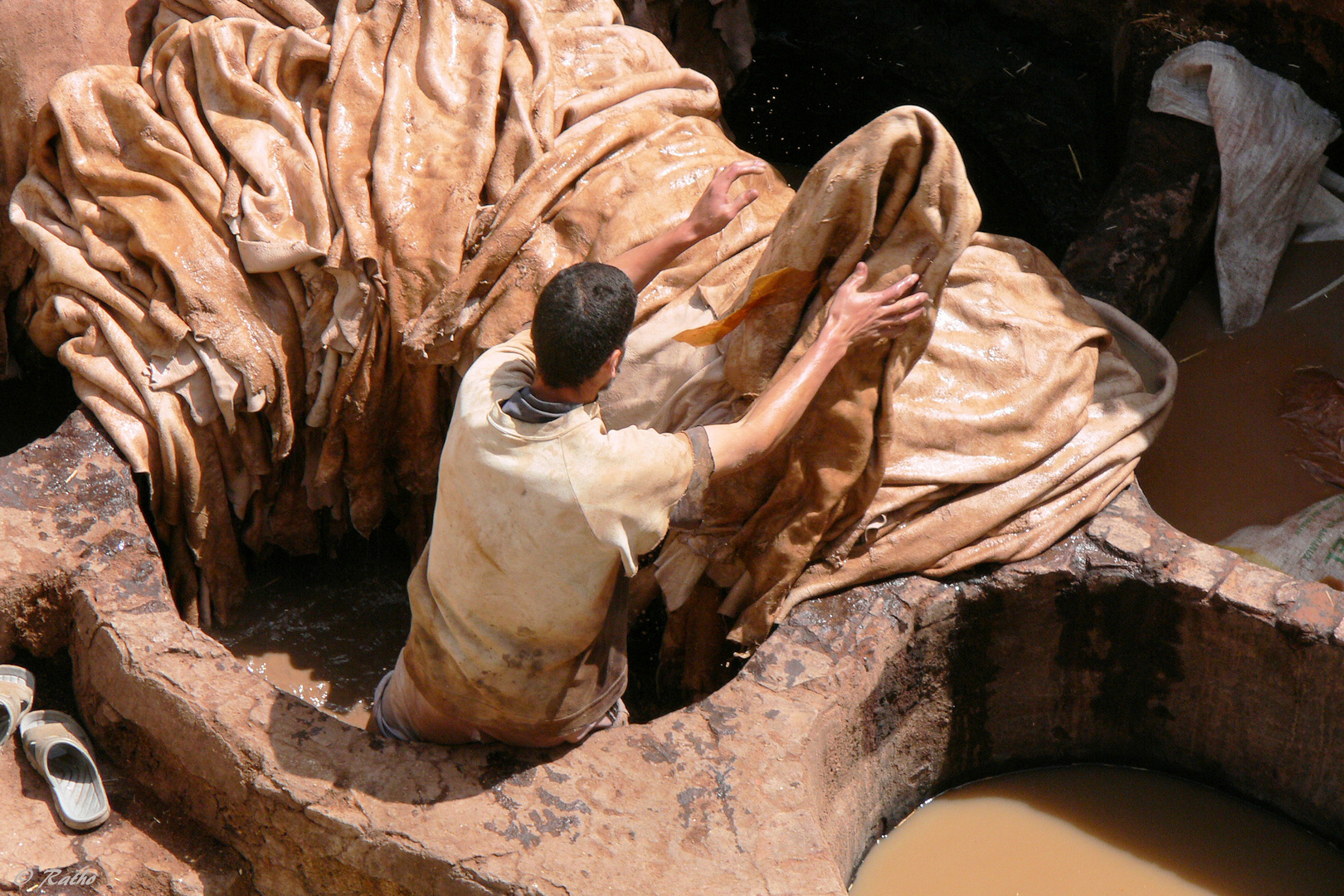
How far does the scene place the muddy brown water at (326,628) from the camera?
181 inches

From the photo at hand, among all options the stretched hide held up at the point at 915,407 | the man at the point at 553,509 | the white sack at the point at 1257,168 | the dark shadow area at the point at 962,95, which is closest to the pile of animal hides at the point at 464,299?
the stretched hide held up at the point at 915,407

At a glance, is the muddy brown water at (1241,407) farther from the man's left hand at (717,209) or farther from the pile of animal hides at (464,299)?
the man's left hand at (717,209)

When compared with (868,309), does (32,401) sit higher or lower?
lower

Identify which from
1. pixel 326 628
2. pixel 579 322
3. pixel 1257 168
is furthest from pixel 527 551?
pixel 1257 168

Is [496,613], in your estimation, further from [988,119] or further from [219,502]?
[988,119]

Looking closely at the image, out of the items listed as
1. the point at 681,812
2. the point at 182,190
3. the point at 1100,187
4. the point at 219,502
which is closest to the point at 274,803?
→ the point at 681,812

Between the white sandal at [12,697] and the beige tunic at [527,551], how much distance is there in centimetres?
120

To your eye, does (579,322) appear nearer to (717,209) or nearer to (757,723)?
(717,209)

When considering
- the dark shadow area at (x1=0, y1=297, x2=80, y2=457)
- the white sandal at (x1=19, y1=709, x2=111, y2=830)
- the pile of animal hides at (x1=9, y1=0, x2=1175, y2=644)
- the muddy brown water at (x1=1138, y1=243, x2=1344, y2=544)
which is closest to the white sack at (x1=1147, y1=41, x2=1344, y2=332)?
Result: the muddy brown water at (x1=1138, y1=243, x2=1344, y2=544)

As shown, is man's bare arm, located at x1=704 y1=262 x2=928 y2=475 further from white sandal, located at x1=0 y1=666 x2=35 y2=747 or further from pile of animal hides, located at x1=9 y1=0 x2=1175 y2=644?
white sandal, located at x1=0 y1=666 x2=35 y2=747

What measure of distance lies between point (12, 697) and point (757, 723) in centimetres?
206

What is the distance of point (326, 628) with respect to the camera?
189 inches

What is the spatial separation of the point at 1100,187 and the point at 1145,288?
4.44 ft

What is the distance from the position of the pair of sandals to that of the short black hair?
70.5 inches
